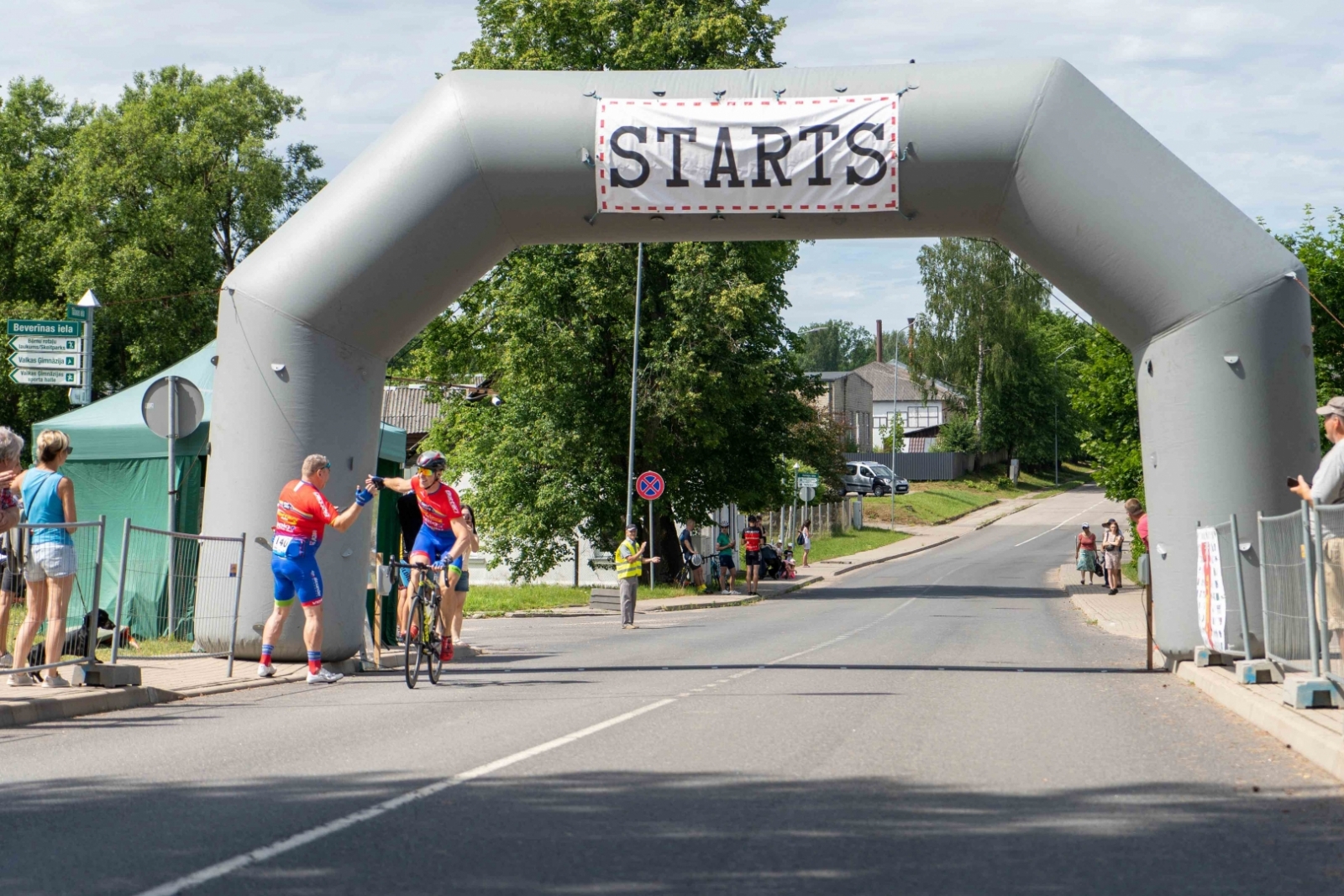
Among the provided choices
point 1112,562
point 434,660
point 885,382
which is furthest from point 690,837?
point 885,382

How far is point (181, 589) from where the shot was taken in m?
12.8

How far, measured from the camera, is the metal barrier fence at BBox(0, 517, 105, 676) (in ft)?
32.8

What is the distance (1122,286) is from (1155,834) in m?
7.82

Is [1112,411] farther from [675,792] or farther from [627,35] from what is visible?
[675,792]

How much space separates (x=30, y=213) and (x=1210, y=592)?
4179 cm

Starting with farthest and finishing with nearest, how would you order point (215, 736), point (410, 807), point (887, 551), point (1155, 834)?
1. point (887, 551)
2. point (215, 736)
3. point (410, 807)
4. point (1155, 834)

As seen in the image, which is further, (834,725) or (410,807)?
(834,725)

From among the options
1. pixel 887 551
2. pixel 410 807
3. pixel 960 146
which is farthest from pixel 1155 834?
pixel 887 551

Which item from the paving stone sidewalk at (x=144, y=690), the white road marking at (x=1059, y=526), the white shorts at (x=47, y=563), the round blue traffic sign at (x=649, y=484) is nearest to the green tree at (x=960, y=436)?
the white road marking at (x=1059, y=526)

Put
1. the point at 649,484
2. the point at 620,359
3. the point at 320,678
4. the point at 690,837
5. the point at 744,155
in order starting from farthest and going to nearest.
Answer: the point at 620,359, the point at 649,484, the point at 744,155, the point at 320,678, the point at 690,837

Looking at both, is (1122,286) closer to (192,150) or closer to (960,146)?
(960,146)

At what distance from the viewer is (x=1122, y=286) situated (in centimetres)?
1266

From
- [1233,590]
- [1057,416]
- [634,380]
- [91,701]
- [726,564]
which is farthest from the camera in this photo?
[1057,416]

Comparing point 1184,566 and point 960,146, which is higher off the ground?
point 960,146
